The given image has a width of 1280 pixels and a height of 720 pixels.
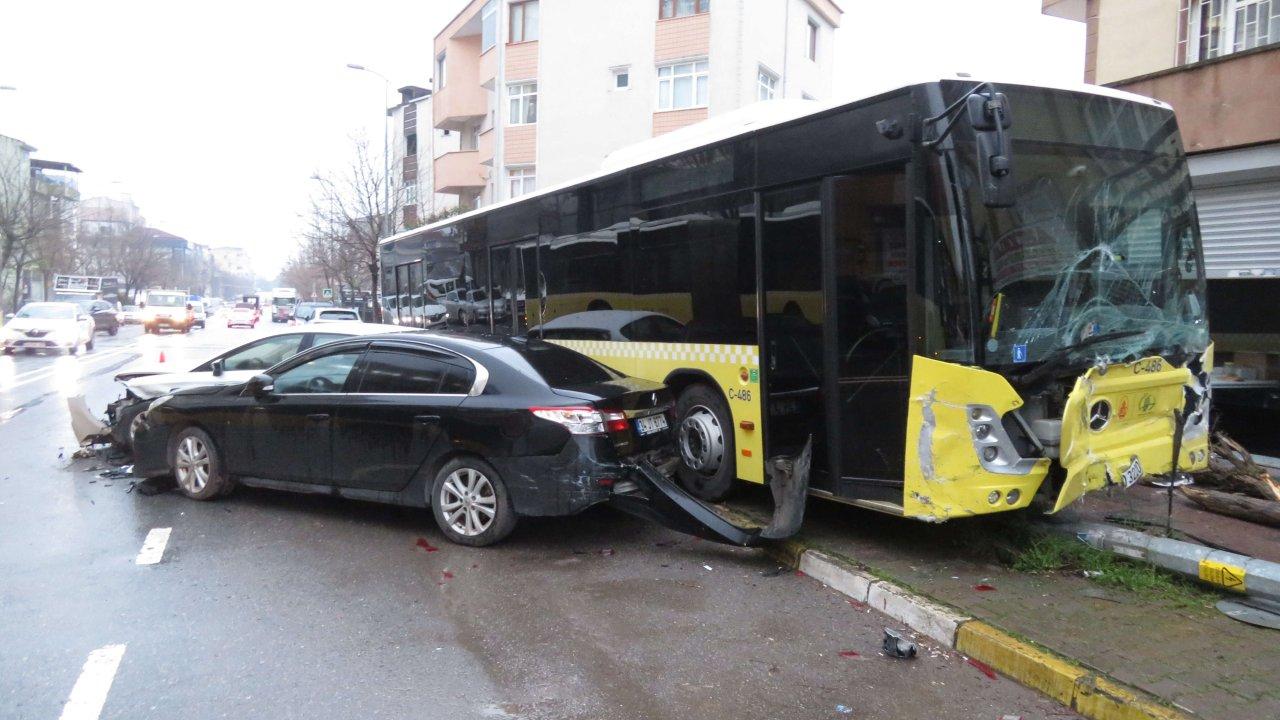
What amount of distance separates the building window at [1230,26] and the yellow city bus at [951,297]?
4706mm

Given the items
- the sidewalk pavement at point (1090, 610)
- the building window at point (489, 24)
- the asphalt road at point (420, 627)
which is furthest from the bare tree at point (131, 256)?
the sidewalk pavement at point (1090, 610)

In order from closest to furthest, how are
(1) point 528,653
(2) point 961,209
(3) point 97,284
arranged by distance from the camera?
(1) point 528,653, (2) point 961,209, (3) point 97,284

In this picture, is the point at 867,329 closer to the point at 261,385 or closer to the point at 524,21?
the point at 261,385

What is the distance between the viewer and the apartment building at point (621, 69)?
2638 cm

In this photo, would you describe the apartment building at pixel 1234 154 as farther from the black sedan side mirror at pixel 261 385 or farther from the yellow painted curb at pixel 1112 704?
the black sedan side mirror at pixel 261 385

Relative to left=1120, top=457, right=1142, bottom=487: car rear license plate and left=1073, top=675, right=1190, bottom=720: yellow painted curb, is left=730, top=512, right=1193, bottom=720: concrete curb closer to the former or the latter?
left=1073, top=675, right=1190, bottom=720: yellow painted curb

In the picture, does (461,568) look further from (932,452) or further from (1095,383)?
(1095,383)

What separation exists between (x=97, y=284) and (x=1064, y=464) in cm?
6744

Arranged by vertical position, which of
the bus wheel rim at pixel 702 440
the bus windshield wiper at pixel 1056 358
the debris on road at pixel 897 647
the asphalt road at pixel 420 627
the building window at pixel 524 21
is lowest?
the asphalt road at pixel 420 627

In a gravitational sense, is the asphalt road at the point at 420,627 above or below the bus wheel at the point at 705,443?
below

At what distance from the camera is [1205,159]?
9383mm

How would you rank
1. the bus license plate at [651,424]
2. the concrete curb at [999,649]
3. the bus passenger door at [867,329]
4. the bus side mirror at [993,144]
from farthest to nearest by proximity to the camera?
the bus license plate at [651,424] < the bus passenger door at [867,329] < the bus side mirror at [993,144] < the concrete curb at [999,649]

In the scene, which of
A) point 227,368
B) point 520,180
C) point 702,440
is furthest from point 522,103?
point 702,440

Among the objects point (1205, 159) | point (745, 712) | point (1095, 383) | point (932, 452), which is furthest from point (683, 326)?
point (1205, 159)
